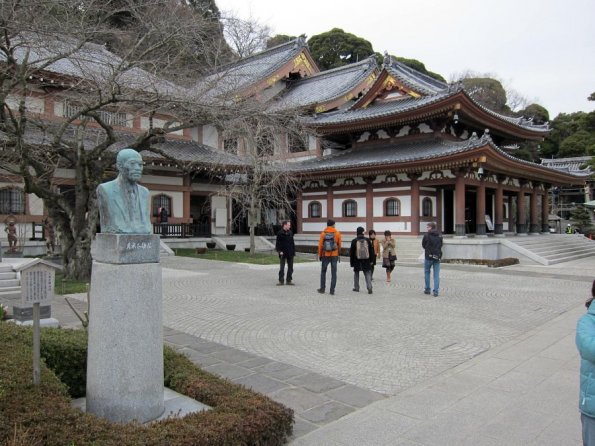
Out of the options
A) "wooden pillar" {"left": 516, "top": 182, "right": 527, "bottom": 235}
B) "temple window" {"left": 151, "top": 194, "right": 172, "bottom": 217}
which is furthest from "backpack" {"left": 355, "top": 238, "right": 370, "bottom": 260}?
"wooden pillar" {"left": 516, "top": 182, "right": 527, "bottom": 235}

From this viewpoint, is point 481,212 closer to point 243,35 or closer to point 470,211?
point 470,211

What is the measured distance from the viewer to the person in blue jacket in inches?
103

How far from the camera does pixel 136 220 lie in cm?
386

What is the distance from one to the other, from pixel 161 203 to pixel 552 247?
2151cm

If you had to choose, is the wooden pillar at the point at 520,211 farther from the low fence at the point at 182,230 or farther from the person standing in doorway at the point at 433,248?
the low fence at the point at 182,230

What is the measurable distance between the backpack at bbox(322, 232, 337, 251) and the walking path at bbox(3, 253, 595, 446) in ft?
3.98

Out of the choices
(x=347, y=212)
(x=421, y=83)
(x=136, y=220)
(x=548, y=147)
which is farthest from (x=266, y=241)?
(x=548, y=147)

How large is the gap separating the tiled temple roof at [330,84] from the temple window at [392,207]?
9.05m

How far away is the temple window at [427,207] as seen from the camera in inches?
932

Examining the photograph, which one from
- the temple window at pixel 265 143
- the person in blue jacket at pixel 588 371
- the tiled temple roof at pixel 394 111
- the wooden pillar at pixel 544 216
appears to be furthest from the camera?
the wooden pillar at pixel 544 216

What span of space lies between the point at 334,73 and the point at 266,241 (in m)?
14.6

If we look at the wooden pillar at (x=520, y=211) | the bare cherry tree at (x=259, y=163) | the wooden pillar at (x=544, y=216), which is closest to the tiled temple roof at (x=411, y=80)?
the bare cherry tree at (x=259, y=163)

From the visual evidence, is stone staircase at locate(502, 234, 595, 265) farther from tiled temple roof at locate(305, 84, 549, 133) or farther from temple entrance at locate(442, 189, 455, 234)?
tiled temple roof at locate(305, 84, 549, 133)

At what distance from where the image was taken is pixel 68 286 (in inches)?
471
